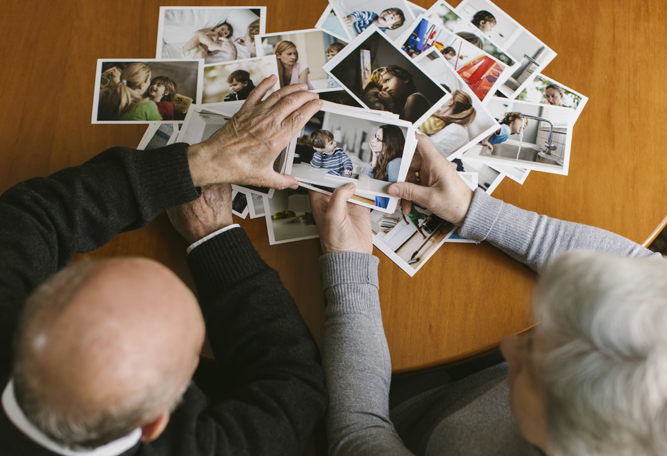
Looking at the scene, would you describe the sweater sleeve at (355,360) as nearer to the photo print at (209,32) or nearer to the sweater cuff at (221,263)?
the sweater cuff at (221,263)

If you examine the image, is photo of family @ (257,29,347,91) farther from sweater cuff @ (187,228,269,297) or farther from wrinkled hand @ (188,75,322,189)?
sweater cuff @ (187,228,269,297)

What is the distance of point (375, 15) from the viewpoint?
1.18 meters

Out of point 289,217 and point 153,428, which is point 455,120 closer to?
point 289,217

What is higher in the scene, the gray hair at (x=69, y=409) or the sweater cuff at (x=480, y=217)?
the sweater cuff at (x=480, y=217)

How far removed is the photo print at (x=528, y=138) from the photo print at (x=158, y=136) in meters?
0.74

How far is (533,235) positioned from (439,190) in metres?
0.23

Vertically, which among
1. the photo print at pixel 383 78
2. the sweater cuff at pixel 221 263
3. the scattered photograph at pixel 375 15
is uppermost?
the scattered photograph at pixel 375 15

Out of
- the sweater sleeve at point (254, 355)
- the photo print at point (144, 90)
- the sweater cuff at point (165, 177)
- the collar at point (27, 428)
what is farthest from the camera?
the photo print at point (144, 90)

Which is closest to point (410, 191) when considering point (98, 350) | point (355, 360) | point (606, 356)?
point (355, 360)

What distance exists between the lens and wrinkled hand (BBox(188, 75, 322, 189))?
0.94m

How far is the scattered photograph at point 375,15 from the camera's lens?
117cm

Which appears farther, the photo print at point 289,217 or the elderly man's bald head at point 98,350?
the photo print at point 289,217

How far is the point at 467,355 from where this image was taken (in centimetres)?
91

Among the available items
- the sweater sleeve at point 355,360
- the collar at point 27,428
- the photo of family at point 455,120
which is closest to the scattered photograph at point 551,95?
the photo of family at point 455,120
